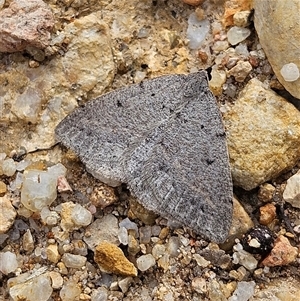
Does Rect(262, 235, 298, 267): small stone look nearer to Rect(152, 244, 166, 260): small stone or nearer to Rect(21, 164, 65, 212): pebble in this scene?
Rect(152, 244, 166, 260): small stone

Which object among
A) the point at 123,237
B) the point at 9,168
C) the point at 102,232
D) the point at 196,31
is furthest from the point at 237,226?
the point at 9,168

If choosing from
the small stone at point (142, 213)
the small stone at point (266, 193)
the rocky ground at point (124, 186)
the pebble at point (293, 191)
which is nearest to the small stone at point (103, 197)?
the rocky ground at point (124, 186)

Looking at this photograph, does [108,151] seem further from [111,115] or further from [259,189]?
[259,189]

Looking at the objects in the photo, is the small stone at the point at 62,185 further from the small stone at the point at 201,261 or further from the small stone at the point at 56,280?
the small stone at the point at 201,261

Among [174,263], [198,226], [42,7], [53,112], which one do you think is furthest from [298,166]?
[42,7]

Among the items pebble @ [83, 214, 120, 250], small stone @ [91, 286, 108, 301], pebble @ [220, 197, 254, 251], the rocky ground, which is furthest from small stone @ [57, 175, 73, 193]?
pebble @ [220, 197, 254, 251]

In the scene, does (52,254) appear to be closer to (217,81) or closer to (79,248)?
(79,248)
